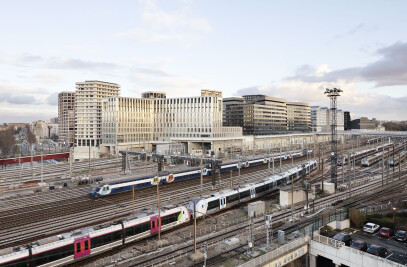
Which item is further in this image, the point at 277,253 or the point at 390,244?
the point at 390,244

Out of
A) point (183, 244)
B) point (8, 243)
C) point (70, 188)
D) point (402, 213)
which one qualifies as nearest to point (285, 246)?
point (183, 244)

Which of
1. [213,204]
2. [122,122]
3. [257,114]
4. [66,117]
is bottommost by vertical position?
[213,204]

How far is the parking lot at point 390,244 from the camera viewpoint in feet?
78.3

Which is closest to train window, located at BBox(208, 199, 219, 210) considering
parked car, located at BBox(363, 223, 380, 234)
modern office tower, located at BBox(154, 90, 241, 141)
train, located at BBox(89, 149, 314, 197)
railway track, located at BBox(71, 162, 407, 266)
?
railway track, located at BBox(71, 162, 407, 266)

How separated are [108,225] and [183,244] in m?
6.87

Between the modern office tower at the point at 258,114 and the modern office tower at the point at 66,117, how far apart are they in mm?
85543

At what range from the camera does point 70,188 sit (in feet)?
166

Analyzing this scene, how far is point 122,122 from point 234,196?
77544 mm

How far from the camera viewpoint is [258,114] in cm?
14675

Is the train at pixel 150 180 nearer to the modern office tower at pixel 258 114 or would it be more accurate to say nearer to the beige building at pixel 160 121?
the beige building at pixel 160 121

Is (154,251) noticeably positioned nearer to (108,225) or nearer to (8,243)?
(108,225)

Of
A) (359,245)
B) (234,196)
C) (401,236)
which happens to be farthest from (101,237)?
(401,236)

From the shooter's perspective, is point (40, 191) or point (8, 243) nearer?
point (8, 243)

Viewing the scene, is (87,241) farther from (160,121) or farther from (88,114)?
(88,114)
